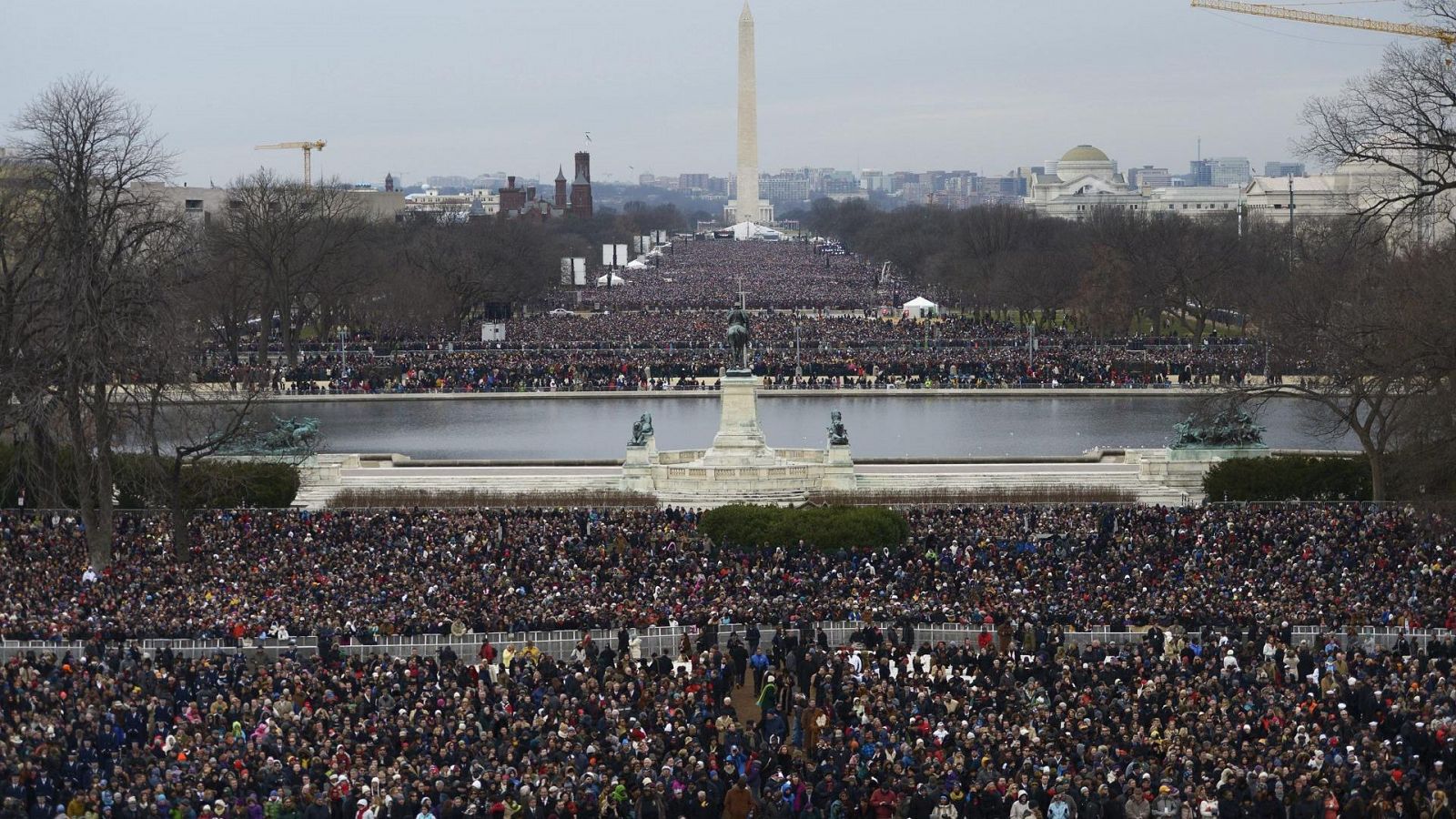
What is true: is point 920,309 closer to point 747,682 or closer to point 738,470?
point 738,470

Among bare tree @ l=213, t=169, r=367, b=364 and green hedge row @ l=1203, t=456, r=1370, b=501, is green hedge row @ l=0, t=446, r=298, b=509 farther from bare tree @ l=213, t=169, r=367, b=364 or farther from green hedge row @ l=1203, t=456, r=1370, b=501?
bare tree @ l=213, t=169, r=367, b=364

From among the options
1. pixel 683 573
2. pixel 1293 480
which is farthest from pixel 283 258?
pixel 683 573

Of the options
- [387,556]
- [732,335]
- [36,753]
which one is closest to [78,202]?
[387,556]

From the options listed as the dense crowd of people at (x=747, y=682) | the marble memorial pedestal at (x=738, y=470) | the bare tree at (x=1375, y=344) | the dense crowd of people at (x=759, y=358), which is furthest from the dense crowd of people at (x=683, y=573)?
the dense crowd of people at (x=759, y=358)

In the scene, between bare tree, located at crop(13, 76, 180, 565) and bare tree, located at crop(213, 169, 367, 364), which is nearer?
bare tree, located at crop(13, 76, 180, 565)

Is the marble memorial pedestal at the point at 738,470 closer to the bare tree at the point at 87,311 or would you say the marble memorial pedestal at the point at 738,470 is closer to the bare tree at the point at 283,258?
the bare tree at the point at 87,311

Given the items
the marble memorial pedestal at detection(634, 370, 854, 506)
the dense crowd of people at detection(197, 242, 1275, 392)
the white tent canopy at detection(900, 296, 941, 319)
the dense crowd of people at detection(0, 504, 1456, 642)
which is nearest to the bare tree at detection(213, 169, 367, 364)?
the dense crowd of people at detection(197, 242, 1275, 392)
